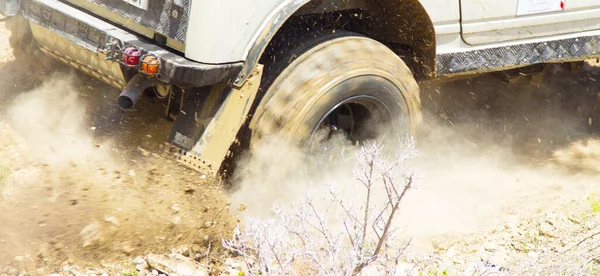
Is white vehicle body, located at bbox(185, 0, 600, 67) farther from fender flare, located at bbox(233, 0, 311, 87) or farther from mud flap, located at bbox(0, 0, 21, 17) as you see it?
mud flap, located at bbox(0, 0, 21, 17)

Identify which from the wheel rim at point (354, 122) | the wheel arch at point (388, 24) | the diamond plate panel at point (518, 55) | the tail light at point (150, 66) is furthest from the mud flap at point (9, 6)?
the diamond plate panel at point (518, 55)

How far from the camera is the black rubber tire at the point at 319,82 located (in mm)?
4039

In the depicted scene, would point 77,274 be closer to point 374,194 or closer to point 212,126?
point 212,126

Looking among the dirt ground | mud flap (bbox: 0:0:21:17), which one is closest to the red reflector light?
the dirt ground

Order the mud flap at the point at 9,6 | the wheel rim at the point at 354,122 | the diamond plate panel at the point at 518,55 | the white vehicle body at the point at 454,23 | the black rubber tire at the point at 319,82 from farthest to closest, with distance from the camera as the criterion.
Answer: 1. the diamond plate panel at the point at 518,55
2. the wheel rim at the point at 354,122
3. the mud flap at the point at 9,6
4. the black rubber tire at the point at 319,82
5. the white vehicle body at the point at 454,23

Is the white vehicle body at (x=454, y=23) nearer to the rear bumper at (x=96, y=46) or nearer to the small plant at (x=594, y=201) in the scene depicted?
the rear bumper at (x=96, y=46)

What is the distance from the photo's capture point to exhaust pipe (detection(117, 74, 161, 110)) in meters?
3.86

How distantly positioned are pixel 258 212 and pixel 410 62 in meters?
1.30

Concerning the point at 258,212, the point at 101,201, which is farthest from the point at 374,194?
the point at 101,201

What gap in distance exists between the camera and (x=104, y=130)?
15.5ft

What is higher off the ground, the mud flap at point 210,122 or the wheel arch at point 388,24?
the wheel arch at point 388,24

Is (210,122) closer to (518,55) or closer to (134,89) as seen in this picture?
(134,89)

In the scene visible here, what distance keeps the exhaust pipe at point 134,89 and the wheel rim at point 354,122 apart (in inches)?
40.4

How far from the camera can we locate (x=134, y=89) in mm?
3877
